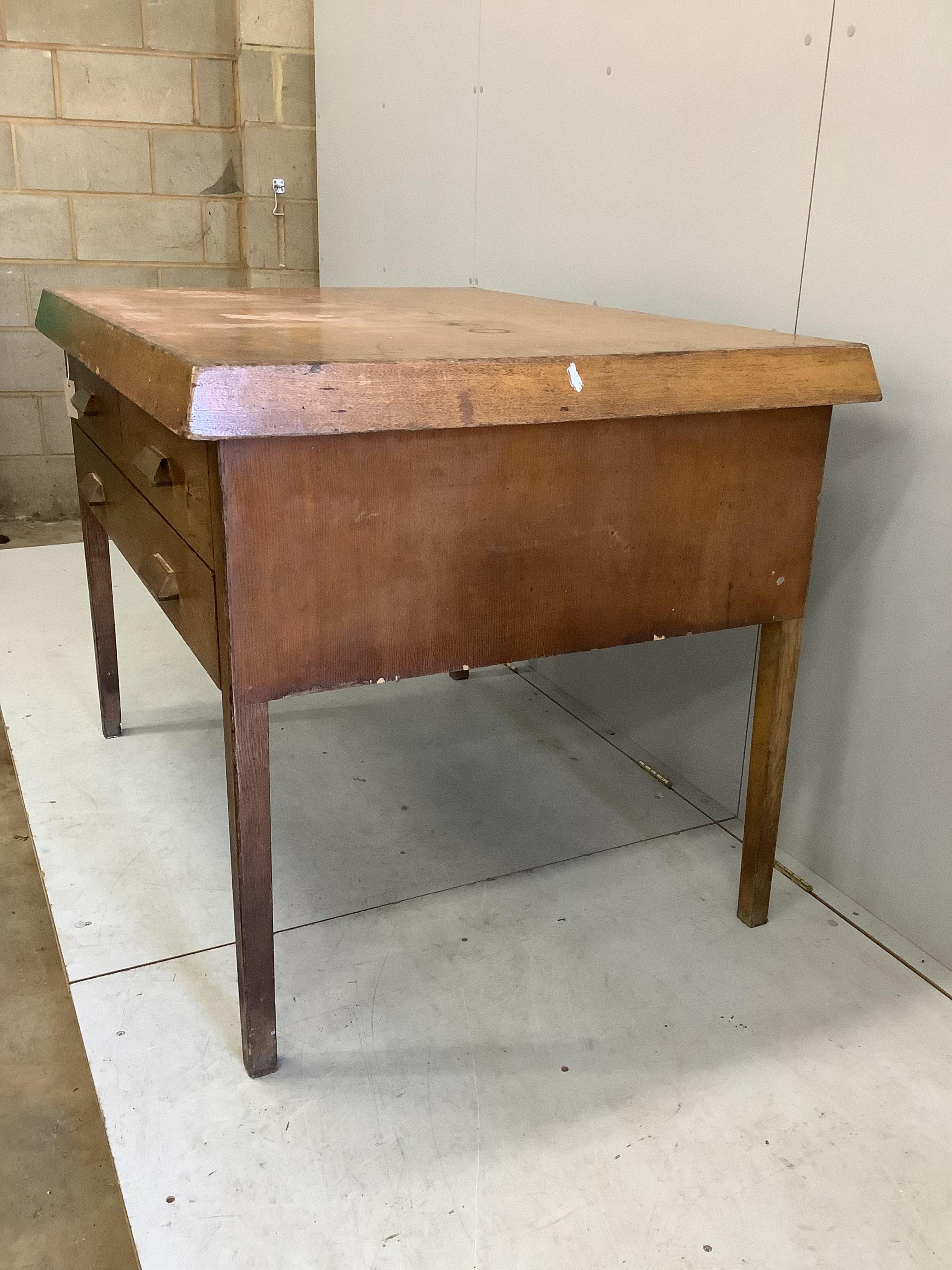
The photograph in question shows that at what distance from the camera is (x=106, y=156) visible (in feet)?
10.0

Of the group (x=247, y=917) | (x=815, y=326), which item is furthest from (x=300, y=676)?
(x=815, y=326)

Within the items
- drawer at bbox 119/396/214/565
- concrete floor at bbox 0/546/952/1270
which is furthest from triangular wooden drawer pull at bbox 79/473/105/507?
concrete floor at bbox 0/546/952/1270


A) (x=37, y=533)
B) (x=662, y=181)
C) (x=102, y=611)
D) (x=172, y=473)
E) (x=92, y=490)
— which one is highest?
(x=662, y=181)

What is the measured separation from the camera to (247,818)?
97 cm

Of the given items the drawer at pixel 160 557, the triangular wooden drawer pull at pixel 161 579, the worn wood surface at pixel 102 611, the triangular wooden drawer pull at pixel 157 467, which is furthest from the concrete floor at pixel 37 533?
the triangular wooden drawer pull at pixel 157 467

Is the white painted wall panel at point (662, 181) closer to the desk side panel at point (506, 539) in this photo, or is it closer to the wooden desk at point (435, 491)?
the wooden desk at point (435, 491)

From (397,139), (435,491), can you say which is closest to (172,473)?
(435,491)

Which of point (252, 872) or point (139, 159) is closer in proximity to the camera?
point (252, 872)

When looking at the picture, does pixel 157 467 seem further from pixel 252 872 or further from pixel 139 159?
pixel 139 159

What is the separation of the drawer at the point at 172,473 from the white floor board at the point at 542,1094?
52 centimetres

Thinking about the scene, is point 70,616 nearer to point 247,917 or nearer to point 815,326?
point 247,917

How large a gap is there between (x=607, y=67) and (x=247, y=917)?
1363mm

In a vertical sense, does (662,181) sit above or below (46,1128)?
above

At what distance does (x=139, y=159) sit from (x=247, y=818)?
9.03ft
